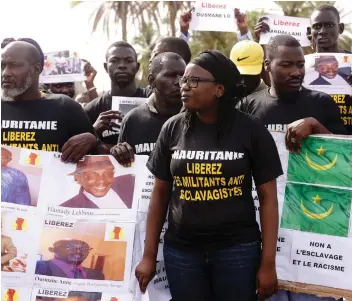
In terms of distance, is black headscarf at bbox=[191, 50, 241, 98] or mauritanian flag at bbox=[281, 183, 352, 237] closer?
black headscarf at bbox=[191, 50, 241, 98]

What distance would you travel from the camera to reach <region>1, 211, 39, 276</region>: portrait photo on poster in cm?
373

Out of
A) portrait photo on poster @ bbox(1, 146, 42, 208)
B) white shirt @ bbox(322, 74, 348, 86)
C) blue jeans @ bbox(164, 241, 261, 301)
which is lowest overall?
blue jeans @ bbox(164, 241, 261, 301)

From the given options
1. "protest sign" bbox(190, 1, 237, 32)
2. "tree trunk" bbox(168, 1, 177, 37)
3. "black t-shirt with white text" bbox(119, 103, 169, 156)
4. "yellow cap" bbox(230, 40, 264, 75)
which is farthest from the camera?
"tree trunk" bbox(168, 1, 177, 37)

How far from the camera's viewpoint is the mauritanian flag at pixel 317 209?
3.56 meters

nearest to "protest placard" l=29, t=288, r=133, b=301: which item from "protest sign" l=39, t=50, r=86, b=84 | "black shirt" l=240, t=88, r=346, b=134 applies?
"black shirt" l=240, t=88, r=346, b=134

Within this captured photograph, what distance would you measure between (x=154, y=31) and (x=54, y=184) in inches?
960

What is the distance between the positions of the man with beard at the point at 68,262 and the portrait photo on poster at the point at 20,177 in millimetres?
335

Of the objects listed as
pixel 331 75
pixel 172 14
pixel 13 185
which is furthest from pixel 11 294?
pixel 172 14

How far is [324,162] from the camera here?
361cm

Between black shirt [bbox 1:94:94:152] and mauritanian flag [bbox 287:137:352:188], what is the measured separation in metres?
1.41

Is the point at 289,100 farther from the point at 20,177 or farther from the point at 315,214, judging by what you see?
the point at 20,177

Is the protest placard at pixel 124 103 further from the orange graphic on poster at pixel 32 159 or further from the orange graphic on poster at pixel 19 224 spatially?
the orange graphic on poster at pixel 19 224

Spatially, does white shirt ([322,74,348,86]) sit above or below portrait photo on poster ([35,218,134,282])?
above

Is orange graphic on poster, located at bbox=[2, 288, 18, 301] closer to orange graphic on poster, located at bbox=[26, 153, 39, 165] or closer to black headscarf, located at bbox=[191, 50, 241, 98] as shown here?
orange graphic on poster, located at bbox=[26, 153, 39, 165]
